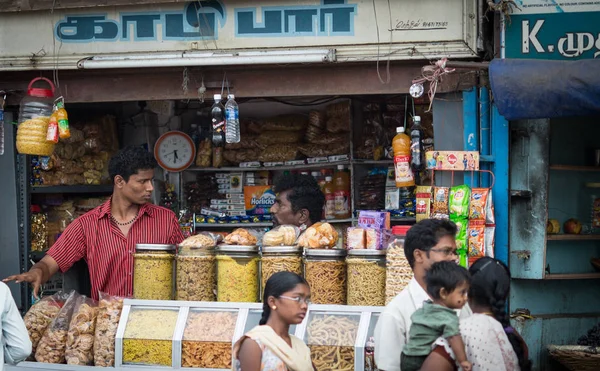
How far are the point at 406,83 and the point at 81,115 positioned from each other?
384cm

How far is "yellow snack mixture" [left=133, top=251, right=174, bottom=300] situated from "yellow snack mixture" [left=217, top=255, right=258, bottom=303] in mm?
341

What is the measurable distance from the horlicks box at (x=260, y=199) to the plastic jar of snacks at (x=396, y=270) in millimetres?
3888

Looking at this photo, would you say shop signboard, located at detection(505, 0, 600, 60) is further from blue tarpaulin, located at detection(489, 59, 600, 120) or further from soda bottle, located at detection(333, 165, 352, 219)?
soda bottle, located at detection(333, 165, 352, 219)

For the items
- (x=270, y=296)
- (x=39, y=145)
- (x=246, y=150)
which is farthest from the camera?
(x=246, y=150)

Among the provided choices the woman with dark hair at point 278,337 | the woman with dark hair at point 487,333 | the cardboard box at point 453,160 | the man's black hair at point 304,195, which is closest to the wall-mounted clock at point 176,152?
the man's black hair at point 304,195

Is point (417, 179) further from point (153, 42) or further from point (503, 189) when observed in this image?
point (153, 42)

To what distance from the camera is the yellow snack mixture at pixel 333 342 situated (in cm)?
431

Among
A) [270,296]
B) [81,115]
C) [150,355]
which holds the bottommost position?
[150,355]

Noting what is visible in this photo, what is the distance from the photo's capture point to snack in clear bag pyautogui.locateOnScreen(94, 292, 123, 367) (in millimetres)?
4719

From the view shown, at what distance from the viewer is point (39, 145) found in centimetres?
574

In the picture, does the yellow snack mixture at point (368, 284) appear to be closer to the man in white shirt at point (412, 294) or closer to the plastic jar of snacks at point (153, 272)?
the man in white shirt at point (412, 294)

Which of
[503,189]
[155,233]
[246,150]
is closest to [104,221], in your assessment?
[155,233]

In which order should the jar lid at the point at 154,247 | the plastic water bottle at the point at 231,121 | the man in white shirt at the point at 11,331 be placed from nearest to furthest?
the man in white shirt at the point at 11,331 → the jar lid at the point at 154,247 → the plastic water bottle at the point at 231,121

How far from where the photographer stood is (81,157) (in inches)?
314
